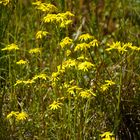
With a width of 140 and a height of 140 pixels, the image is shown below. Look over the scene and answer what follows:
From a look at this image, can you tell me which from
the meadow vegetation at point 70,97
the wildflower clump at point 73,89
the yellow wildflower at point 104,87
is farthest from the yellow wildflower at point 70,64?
the yellow wildflower at point 104,87

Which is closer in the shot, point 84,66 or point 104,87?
point 84,66

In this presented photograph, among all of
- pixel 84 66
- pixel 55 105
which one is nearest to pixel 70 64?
pixel 84 66

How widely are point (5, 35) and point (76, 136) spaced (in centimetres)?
116

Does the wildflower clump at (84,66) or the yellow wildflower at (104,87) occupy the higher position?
the wildflower clump at (84,66)

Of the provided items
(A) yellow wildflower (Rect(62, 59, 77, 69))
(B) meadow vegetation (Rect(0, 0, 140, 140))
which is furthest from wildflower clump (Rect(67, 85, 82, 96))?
(A) yellow wildflower (Rect(62, 59, 77, 69))

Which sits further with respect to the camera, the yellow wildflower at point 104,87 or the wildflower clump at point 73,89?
the yellow wildflower at point 104,87

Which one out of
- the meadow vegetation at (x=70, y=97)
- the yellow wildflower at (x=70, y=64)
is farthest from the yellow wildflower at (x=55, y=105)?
the yellow wildflower at (x=70, y=64)

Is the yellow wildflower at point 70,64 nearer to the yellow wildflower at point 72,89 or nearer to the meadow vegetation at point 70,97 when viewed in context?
the meadow vegetation at point 70,97

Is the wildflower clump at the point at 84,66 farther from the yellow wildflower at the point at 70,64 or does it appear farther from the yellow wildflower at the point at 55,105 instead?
the yellow wildflower at the point at 55,105

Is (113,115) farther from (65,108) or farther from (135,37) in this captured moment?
(135,37)

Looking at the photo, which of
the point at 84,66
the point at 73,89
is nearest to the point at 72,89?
the point at 73,89

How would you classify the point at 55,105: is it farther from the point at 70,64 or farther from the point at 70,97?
the point at 70,64

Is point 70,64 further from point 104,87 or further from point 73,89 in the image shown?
point 104,87

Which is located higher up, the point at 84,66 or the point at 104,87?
the point at 84,66
